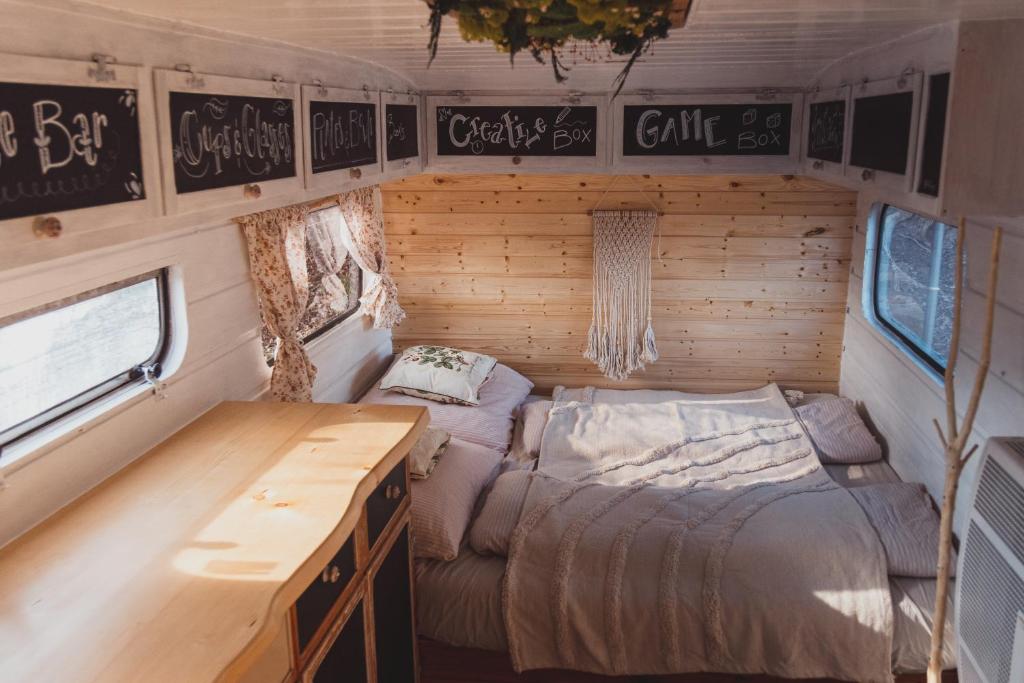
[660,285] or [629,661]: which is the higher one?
[660,285]

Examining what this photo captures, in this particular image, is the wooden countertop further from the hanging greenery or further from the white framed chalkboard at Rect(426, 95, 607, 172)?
the white framed chalkboard at Rect(426, 95, 607, 172)

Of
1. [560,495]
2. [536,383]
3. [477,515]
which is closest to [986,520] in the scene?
[560,495]

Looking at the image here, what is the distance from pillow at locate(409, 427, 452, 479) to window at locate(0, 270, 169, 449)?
1087 millimetres

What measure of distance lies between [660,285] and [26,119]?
12.8 feet

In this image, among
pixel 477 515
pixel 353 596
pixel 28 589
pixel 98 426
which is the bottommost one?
pixel 477 515

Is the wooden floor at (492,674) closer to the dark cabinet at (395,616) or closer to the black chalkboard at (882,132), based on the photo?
the dark cabinet at (395,616)

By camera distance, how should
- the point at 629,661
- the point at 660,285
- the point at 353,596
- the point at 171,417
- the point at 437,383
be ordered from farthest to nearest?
the point at 660,285 < the point at 437,383 < the point at 629,661 < the point at 171,417 < the point at 353,596

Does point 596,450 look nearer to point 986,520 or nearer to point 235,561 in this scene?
point 986,520

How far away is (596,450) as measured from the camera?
159 inches

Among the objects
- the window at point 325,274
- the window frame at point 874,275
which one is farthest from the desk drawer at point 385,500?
the window frame at point 874,275

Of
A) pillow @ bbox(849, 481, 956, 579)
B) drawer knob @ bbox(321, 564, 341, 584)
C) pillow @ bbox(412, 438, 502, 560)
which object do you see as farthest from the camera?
pillow @ bbox(412, 438, 502, 560)

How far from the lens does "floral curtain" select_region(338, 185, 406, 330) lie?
163 inches

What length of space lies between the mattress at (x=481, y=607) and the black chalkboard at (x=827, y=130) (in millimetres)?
1674

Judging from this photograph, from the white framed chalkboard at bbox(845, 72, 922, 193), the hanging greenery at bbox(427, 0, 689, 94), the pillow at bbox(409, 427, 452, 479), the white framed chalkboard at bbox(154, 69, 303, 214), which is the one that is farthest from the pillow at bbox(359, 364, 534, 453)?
the hanging greenery at bbox(427, 0, 689, 94)
